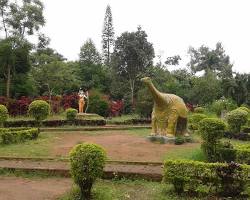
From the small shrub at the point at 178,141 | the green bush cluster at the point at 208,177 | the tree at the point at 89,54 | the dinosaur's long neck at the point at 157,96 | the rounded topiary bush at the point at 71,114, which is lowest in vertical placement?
the green bush cluster at the point at 208,177

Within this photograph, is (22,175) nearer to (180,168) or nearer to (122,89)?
(180,168)

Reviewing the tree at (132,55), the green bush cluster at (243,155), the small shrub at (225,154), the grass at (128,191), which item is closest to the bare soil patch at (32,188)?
the grass at (128,191)

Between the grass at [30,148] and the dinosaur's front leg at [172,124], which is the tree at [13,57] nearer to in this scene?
the grass at [30,148]

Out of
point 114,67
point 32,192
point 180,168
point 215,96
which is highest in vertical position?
point 114,67

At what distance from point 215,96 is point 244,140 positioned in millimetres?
21582

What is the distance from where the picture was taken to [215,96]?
131 ft

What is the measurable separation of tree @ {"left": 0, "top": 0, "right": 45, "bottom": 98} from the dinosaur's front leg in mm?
19606

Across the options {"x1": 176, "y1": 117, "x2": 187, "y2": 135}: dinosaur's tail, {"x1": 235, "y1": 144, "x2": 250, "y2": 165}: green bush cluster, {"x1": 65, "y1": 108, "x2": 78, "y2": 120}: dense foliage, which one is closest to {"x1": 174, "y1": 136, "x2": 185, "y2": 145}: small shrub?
{"x1": 176, "y1": 117, "x2": 187, "y2": 135}: dinosaur's tail

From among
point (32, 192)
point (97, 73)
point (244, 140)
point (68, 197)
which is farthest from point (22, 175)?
point (97, 73)

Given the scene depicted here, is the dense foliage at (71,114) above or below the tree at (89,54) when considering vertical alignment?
below

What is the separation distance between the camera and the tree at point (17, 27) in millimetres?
33469

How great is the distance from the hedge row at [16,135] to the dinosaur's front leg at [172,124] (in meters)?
5.65

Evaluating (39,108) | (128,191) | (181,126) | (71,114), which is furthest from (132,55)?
(128,191)

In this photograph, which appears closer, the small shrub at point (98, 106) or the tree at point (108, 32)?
the small shrub at point (98, 106)
